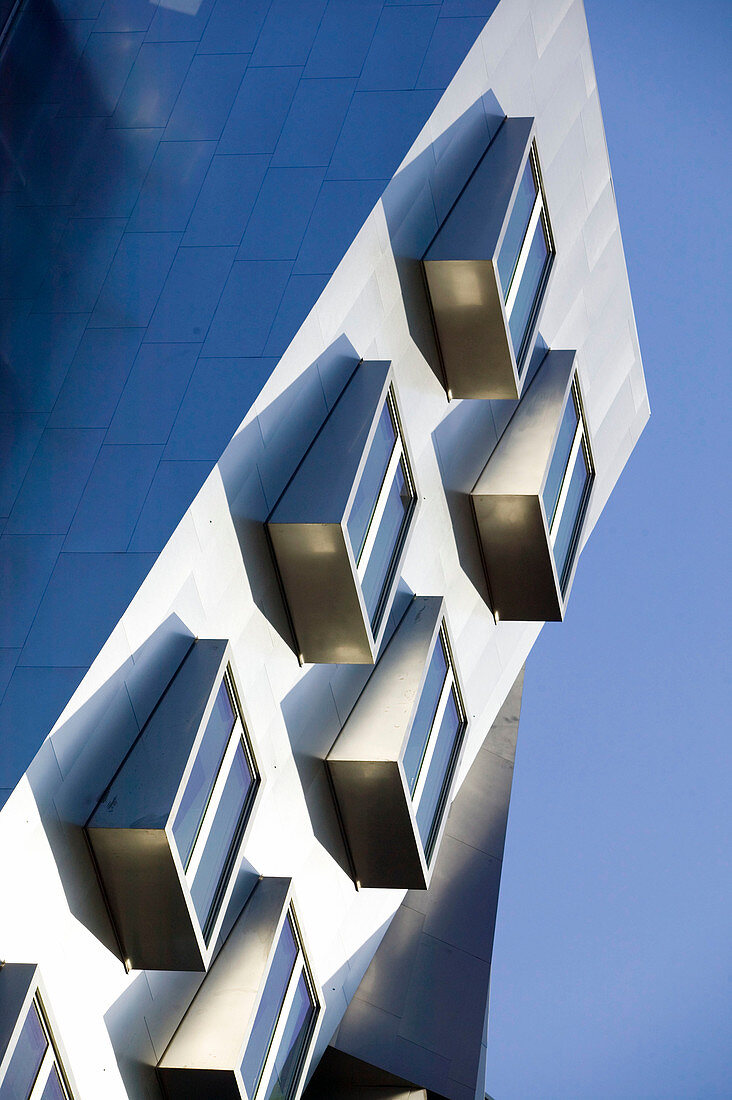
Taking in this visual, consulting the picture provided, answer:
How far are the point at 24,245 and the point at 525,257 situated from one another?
609 centimetres

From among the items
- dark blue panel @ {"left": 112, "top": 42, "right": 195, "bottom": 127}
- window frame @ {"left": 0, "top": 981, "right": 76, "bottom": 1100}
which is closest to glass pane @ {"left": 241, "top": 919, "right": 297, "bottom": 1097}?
window frame @ {"left": 0, "top": 981, "right": 76, "bottom": 1100}

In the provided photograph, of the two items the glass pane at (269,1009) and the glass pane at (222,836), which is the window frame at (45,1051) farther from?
the glass pane at (269,1009)

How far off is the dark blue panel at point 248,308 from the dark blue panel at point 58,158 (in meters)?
3.07

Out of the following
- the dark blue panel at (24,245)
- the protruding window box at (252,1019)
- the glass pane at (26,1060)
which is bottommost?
the glass pane at (26,1060)

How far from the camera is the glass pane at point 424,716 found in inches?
650

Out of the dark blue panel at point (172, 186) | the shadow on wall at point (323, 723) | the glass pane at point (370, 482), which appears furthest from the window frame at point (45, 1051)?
the dark blue panel at point (172, 186)

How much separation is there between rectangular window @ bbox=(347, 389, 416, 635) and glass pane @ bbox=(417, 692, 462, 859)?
2717mm

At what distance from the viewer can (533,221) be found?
18000 millimetres

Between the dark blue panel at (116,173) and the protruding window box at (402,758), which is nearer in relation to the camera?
the protruding window box at (402,758)

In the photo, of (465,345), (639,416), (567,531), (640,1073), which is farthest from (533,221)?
(640,1073)

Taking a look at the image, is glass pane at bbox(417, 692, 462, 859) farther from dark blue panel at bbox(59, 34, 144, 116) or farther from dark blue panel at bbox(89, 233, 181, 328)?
dark blue panel at bbox(59, 34, 144, 116)

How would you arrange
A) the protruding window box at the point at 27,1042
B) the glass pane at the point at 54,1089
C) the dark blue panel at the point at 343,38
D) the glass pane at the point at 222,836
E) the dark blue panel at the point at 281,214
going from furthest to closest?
the dark blue panel at the point at 343,38 → the dark blue panel at the point at 281,214 → the glass pane at the point at 222,836 → the glass pane at the point at 54,1089 → the protruding window box at the point at 27,1042

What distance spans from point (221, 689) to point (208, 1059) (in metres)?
3.54

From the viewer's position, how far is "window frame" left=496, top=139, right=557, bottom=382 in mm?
17078
